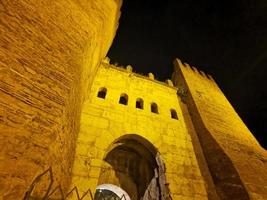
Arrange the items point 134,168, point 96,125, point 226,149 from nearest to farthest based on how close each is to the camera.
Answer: point 96,125 < point 226,149 < point 134,168

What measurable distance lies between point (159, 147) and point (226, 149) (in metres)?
2.08

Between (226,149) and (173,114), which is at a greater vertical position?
(173,114)

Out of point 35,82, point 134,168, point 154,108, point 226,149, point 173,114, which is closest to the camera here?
point 35,82

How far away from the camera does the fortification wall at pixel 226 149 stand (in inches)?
188

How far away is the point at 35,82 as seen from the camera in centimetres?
254

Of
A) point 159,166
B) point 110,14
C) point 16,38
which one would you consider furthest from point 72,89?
point 159,166

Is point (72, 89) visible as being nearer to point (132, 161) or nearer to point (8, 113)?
point (8, 113)

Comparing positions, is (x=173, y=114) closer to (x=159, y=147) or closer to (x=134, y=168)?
(x=159, y=147)

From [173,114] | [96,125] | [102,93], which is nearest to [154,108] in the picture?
[173,114]

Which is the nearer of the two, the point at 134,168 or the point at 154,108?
the point at 134,168

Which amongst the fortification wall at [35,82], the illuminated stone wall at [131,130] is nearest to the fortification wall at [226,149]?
the illuminated stone wall at [131,130]

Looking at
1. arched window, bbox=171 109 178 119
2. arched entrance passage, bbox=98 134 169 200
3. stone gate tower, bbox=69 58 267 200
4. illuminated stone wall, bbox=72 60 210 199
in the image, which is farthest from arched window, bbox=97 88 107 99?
arched window, bbox=171 109 178 119

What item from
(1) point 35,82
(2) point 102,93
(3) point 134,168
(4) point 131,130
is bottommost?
(1) point 35,82

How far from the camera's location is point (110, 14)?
5055 mm
